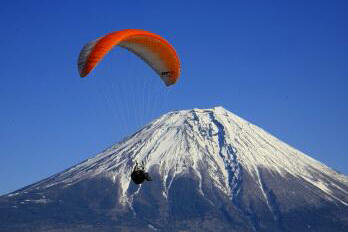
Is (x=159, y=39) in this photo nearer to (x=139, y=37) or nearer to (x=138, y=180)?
(x=139, y=37)

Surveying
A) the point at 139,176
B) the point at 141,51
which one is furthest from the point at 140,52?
the point at 139,176

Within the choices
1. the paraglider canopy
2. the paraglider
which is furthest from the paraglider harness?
the paraglider canopy

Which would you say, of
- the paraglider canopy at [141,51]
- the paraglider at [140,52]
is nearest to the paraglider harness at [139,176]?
the paraglider at [140,52]

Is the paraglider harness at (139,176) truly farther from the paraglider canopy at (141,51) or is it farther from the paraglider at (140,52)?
the paraglider canopy at (141,51)

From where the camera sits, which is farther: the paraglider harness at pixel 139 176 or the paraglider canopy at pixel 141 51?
the paraglider harness at pixel 139 176

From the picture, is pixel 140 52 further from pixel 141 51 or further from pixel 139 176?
pixel 139 176

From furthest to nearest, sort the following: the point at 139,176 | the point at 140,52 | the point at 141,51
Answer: the point at 140,52 < the point at 141,51 < the point at 139,176

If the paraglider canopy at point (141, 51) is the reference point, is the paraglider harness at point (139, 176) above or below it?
below

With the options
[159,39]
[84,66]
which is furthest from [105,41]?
[159,39]

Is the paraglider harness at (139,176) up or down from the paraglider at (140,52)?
down

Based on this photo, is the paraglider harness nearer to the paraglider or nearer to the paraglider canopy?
the paraglider
